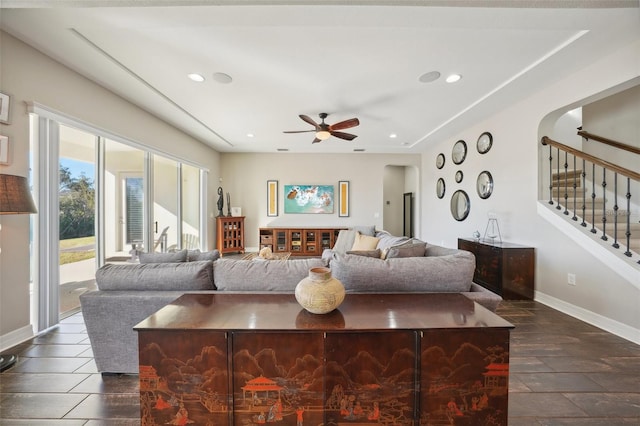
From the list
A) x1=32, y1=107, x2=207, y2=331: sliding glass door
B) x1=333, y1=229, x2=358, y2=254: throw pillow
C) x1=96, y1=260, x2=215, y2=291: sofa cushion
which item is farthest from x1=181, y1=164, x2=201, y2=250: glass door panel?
x1=96, y1=260, x2=215, y2=291: sofa cushion

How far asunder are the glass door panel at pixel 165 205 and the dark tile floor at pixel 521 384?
2.26m

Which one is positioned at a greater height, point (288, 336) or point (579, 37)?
point (579, 37)

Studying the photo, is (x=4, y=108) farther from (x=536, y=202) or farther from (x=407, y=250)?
(x=536, y=202)

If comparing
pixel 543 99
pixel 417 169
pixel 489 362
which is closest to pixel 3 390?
pixel 489 362

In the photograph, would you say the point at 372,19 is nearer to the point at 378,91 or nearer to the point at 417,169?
the point at 378,91

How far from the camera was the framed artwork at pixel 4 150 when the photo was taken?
212 centimetres

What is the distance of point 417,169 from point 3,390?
24.3ft

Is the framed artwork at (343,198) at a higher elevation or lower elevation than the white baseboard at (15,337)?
higher

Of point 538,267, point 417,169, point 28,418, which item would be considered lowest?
point 28,418

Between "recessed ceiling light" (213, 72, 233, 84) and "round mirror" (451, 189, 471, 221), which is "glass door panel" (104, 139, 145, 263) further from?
"round mirror" (451, 189, 471, 221)

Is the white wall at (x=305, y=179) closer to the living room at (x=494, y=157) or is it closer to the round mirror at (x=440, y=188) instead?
the living room at (x=494, y=157)

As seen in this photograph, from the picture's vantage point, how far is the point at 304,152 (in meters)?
6.74

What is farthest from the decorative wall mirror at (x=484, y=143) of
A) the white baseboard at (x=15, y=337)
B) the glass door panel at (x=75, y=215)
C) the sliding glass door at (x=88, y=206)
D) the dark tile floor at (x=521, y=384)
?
the white baseboard at (x=15, y=337)

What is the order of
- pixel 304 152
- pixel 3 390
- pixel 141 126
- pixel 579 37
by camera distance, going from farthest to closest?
pixel 304 152, pixel 141 126, pixel 579 37, pixel 3 390
